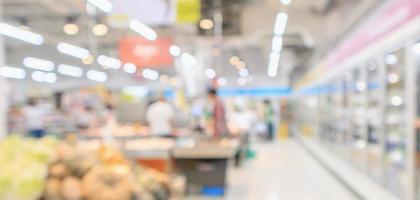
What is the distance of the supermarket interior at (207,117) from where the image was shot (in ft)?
6.47

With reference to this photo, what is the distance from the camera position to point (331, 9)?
13.3 meters

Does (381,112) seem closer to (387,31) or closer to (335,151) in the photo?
(387,31)

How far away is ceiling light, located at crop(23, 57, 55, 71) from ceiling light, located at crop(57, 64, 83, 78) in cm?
81

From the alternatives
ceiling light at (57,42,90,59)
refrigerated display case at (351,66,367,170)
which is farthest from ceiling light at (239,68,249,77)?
refrigerated display case at (351,66,367,170)

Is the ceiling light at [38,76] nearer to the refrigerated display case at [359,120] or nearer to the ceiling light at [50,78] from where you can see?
the ceiling light at [50,78]

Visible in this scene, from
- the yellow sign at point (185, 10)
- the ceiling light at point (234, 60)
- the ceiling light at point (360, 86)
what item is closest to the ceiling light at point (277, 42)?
the ceiling light at point (360, 86)

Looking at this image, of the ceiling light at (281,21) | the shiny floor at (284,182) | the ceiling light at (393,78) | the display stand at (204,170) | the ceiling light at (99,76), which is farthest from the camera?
the ceiling light at (99,76)

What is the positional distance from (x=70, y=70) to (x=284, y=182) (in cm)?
2041

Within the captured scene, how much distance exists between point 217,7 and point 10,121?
5.57m

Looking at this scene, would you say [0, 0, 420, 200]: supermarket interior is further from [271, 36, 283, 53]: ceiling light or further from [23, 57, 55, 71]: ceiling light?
[23, 57, 55, 71]: ceiling light

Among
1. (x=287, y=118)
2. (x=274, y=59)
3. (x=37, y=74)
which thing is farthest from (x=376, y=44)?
(x=37, y=74)

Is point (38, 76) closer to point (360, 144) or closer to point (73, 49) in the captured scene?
point (73, 49)

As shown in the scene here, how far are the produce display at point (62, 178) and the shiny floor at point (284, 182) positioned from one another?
225 inches

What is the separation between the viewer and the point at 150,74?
1179 inches
